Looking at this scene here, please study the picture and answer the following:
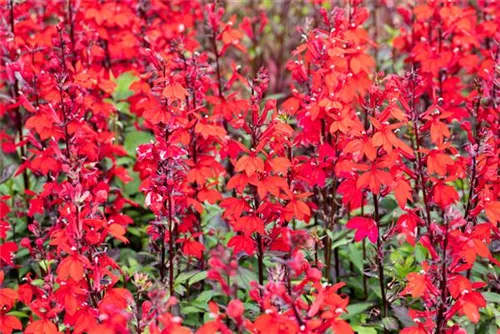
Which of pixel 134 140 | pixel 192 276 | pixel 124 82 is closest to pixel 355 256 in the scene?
pixel 192 276

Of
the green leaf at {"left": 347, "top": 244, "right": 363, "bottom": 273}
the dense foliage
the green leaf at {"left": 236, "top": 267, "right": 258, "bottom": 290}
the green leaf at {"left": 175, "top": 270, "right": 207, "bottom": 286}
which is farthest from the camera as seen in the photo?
the green leaf at {"left": 347, "top": 244, "right": 363, "bottom": 273}

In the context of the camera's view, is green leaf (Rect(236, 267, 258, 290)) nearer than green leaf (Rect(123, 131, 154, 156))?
Yes

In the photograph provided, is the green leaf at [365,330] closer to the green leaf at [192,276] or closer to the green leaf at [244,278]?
the green leaf at [244,278]

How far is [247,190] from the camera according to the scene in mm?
4195

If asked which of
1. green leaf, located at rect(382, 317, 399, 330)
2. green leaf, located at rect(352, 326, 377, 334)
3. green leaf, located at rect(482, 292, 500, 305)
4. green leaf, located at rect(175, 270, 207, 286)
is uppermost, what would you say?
green leaf, located at rect(175, 270, 207, 286)

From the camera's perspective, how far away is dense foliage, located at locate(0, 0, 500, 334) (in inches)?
106

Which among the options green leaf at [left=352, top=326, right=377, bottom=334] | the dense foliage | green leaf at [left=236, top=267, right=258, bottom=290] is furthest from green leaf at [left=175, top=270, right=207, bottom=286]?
green leaf at [left=352, top=326, right=377, bottom=334]

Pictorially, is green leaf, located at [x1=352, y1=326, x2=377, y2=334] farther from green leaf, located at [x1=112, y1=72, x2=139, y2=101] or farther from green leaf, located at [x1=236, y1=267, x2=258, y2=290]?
green leaf, located at [x1=112, y1=72, x2=139, y2=101]

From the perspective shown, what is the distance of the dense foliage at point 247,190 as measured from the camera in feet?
8.87

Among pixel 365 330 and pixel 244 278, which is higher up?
pixel 244 278

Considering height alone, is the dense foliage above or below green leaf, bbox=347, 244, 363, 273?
above

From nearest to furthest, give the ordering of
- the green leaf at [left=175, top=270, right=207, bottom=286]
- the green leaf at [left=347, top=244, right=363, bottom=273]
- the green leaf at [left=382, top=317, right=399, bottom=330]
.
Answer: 1. the green leaf at [left=382, top=317, right=399, bottom=330]
2. the green leaf at [left=175, top=270, right=207, bottom=286]
3. the green leaf at [left=347, top=244, right=363, bottom=273]

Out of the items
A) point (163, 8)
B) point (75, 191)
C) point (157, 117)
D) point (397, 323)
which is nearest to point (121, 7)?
point (163, 8)

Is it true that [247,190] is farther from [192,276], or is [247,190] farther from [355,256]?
[192,276]
